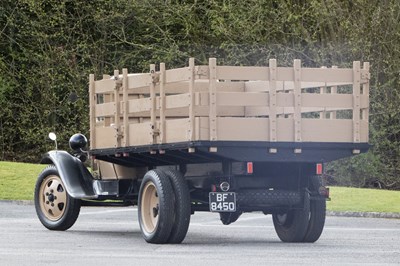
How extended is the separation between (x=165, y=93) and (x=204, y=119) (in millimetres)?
1212

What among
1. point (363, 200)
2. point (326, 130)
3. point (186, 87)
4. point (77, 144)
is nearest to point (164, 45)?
point (363, 200)

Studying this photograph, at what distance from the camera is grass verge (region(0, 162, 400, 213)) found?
2378 cm

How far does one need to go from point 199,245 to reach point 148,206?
0.81 m

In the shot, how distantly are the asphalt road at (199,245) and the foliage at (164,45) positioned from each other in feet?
35.8

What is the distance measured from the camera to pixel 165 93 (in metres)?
14.9

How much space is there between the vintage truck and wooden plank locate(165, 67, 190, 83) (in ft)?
0.05

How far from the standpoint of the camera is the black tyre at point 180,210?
1419cm

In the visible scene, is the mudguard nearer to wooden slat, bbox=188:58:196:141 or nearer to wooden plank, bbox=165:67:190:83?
wooden plank, bbox=165:67:190:83

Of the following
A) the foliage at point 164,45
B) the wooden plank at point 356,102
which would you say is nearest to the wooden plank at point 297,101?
the wooden plank at point 356,102

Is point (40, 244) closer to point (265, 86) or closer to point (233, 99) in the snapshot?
point (233, 99)

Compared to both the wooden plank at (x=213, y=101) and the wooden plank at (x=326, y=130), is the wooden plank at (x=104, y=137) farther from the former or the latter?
the wooden plank at (x=326, y=130)

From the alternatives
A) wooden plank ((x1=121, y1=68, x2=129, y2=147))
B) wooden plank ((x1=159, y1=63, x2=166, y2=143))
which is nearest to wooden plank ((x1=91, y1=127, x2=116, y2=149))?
wooden plank ((x1=121, y1=68, x2=129, y2=147))

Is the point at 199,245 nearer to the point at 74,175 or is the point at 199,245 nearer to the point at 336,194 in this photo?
the point at 74,175

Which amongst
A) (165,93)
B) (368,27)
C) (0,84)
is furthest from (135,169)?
(0,84)
